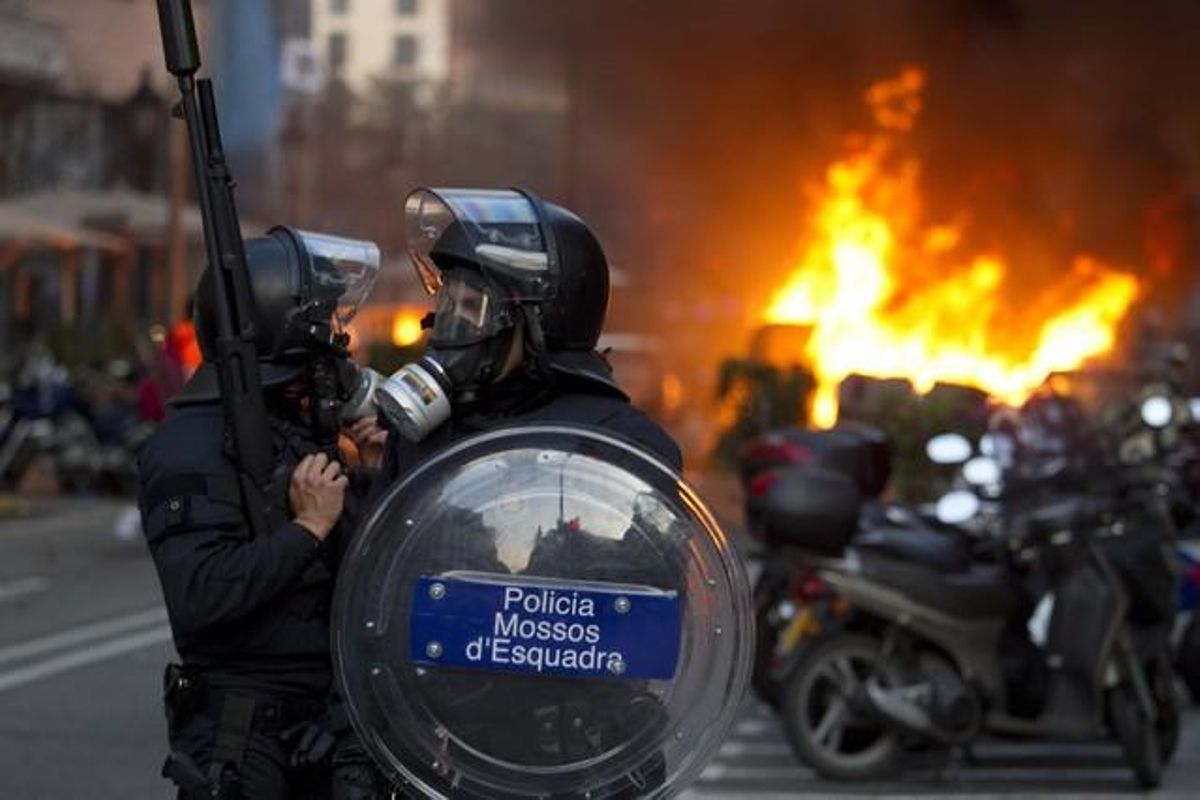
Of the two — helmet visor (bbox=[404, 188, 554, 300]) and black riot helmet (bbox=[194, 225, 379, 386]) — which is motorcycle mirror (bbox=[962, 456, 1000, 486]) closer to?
black riot helmet (bbox=[194, 225, 379, 386])

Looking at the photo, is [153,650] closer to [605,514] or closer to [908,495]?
[908,495]

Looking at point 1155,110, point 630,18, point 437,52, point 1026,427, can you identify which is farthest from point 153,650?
point 437,52

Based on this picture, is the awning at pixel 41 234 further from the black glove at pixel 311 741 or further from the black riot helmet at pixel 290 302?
the black glove at pixel 311 741

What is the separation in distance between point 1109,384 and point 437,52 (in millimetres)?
32245

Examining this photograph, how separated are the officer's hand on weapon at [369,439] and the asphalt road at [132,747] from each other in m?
3.03

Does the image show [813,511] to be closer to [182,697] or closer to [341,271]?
[341,271]

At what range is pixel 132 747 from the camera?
873cm

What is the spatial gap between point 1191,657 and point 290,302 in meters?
6.75

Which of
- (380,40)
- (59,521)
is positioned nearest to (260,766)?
(59,521)

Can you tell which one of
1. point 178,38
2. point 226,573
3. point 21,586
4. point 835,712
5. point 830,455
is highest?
point 178,38

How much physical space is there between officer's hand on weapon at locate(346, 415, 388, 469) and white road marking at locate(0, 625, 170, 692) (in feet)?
19.8

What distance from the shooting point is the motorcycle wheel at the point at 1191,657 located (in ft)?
33.3

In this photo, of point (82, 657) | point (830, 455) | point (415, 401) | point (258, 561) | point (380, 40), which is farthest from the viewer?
point (380, 40)

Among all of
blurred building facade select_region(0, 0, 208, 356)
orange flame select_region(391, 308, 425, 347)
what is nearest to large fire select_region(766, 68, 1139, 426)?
orange flame select_region(391, 308, 425, 347)
